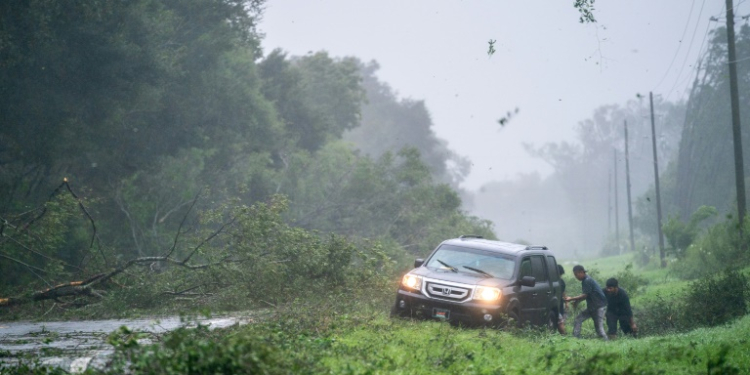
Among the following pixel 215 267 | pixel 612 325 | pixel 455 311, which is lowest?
pixel 612 325

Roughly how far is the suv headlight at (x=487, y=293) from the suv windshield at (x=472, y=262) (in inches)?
29.7

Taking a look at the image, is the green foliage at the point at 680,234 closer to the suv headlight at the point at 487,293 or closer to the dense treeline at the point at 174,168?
the dense treeline at the point at 174,168

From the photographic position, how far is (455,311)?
1373 centimetres

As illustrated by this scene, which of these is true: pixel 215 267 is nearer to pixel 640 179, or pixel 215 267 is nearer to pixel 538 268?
pixel 538 268

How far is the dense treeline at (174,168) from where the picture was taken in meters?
18.5

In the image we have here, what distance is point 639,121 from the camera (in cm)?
13062

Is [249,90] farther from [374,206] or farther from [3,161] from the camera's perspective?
[3,161]

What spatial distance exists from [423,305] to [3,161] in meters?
14.2

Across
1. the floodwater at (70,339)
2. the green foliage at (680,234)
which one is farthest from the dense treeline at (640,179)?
the floodwater at (70,339)

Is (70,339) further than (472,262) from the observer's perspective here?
No

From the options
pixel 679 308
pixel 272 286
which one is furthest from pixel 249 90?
pixel 679 308

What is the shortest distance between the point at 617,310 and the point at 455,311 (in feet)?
13.7

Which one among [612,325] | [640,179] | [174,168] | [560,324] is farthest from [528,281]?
[640,179]

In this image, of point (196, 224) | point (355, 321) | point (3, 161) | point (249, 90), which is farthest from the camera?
point (249, 90)
